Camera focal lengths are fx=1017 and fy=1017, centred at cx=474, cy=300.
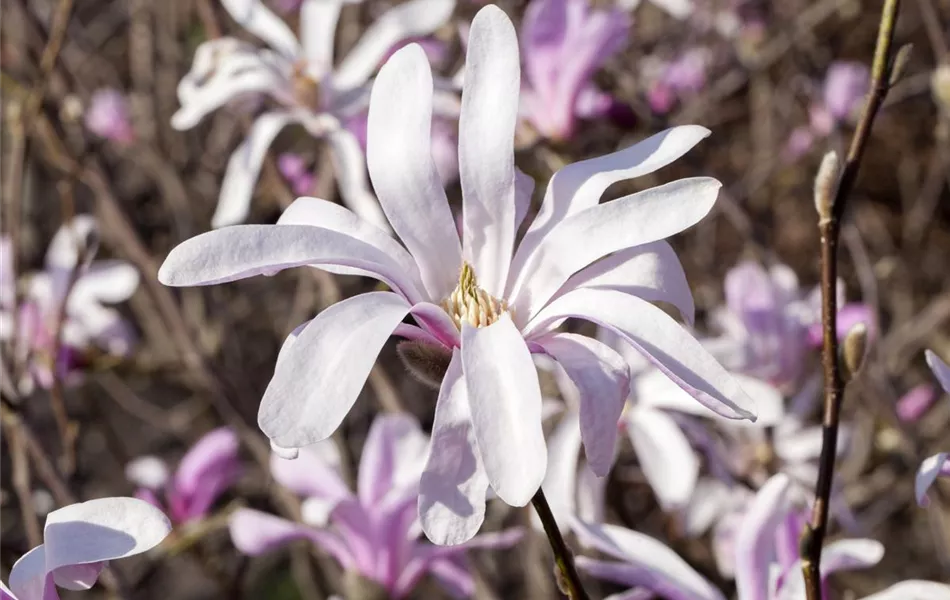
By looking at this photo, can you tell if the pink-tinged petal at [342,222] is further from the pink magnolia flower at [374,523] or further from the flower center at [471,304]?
the pink magnolia flower at [374,523]

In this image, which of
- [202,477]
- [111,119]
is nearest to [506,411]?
[202,477]

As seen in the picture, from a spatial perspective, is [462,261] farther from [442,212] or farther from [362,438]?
[362,438]

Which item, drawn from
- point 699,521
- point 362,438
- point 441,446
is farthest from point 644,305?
point 362,438

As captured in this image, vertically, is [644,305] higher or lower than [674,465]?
higher

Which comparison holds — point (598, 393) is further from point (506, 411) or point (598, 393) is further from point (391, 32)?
point (391, 32)

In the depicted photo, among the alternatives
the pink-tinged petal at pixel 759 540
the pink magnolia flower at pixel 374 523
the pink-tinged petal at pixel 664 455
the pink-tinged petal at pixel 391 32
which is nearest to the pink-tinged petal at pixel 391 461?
→ the pink magnolia flower at pixel 374 523

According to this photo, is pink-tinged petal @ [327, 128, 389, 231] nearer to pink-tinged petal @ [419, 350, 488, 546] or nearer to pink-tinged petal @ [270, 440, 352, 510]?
pink-tinged petal @ [270, 440, 352, 510]
